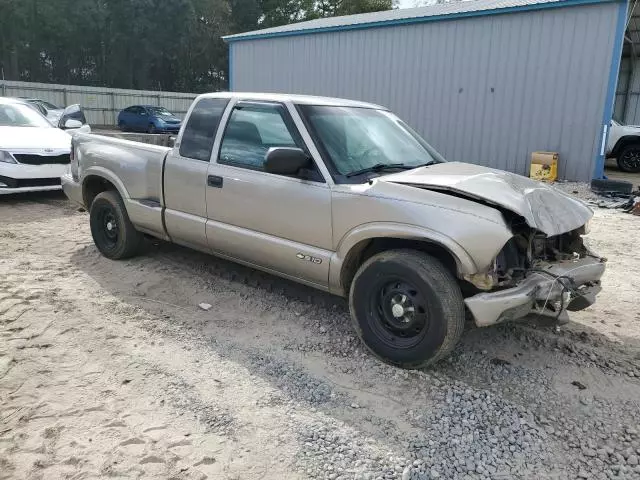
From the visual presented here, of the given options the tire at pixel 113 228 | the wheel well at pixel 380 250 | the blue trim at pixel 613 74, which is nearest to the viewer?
the wheel well at pixel 380 250

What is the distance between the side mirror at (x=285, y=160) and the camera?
147 inches

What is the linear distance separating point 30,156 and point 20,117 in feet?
5.55

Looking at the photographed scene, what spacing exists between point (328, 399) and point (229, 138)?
2420mm

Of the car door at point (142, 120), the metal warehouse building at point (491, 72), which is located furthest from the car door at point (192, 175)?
the car door at point (142, 120)

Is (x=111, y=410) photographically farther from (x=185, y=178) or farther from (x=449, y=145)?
(x=449, y=145)

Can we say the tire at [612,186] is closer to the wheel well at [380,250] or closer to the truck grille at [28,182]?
the wheel well at [380,250]

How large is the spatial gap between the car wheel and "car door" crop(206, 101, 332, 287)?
1450 centimetres

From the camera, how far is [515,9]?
1241cm

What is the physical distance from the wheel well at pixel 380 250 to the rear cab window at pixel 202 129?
5.52 feet

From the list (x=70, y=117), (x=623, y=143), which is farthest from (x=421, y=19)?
(x=70, y=117)

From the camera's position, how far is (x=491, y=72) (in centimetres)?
1309

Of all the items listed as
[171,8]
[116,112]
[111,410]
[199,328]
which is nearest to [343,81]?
[199,328]

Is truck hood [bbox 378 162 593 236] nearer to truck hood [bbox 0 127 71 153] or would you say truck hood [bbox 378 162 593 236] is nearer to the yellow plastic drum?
truck hood [bbox 0 127 71 153]

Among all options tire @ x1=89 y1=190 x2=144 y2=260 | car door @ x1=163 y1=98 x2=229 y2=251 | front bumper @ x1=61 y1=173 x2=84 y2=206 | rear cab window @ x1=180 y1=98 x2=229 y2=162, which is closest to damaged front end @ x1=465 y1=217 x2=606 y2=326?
car door @ x1=163 y1=98 x2=229 y2=251
